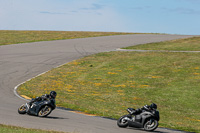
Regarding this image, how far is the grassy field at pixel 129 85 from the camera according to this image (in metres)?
19.3

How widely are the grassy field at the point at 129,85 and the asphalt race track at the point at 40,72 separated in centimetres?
148

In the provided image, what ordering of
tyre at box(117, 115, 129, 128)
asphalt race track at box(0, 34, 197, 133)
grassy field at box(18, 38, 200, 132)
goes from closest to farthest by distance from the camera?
1. asphalt race track at box(0, 34, 197, 133)
2. tyre at box(117, 115, 129, 128)
3. grassy field at box(18, 38, 200, 132)

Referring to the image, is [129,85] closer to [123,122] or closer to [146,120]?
[123,122]

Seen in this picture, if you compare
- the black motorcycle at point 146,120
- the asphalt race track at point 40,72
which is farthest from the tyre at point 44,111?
the black motorcycle at point 146,120

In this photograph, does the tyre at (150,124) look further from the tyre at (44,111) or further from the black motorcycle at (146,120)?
the tyre at (44,111)

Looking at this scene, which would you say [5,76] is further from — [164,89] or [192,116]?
[192,116]

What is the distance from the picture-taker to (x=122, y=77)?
29.9 metres

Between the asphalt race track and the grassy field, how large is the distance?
58.3 inches

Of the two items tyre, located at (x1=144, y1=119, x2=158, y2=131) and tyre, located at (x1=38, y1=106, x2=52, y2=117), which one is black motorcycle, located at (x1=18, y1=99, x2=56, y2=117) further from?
tyre, located at (x1=144, y1=119, x2=158, y2=131)

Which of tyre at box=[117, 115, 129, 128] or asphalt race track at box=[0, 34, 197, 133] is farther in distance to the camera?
tyre at box=[117, 115, 129, 128]

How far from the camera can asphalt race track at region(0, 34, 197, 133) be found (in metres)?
13.1

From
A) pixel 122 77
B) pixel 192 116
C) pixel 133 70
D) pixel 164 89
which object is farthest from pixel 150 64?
pixel 192 116

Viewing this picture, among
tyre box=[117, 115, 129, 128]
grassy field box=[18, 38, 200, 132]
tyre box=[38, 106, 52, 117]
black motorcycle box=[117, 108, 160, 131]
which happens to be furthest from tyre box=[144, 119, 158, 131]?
tyre box=[38, 106, 52, 117]

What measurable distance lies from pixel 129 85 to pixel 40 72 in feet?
29.8
